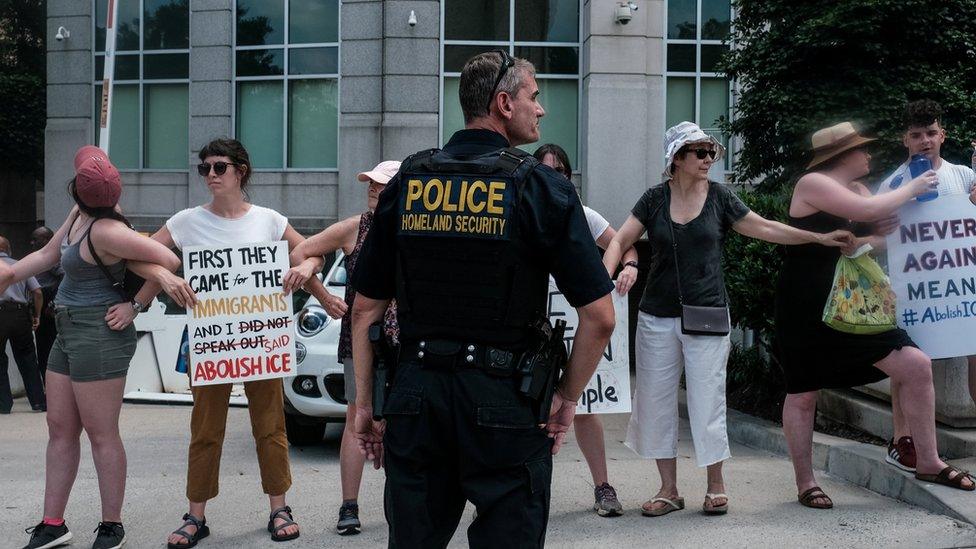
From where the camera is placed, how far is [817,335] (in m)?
5.32

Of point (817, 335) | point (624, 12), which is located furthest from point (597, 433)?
point (624, 12)

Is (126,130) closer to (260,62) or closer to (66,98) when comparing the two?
(66,98)

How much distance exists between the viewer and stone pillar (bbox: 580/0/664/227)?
17.1 m

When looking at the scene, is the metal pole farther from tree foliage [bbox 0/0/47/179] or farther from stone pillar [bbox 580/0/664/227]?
tree foliage [bbox 0/0/47/179]

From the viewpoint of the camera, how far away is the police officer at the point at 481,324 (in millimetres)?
2953

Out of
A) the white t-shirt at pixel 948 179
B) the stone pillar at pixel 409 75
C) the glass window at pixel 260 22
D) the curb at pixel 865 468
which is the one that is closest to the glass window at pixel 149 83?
the glass window at pixel 260 22

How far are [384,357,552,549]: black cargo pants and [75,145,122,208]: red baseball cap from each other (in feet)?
7.98

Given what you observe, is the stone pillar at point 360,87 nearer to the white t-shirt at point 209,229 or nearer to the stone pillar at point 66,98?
the stone pillar at point 66,98

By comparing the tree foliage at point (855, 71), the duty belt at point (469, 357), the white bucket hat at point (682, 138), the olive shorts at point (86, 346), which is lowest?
the olive shorts at point (86, 346)

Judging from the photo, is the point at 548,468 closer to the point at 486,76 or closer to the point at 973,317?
the point at 486,76

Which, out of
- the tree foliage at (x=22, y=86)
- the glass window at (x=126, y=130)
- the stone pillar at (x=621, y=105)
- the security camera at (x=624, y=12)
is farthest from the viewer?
the tree foliage at (x=22, y=86)

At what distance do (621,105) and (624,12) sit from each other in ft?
4.96

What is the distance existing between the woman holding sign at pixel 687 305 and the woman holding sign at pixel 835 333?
20 centimetres

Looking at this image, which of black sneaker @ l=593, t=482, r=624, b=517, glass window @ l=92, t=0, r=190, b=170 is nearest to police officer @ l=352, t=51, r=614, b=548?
black sneaker @ l=593, t=482, r=624, b=517
